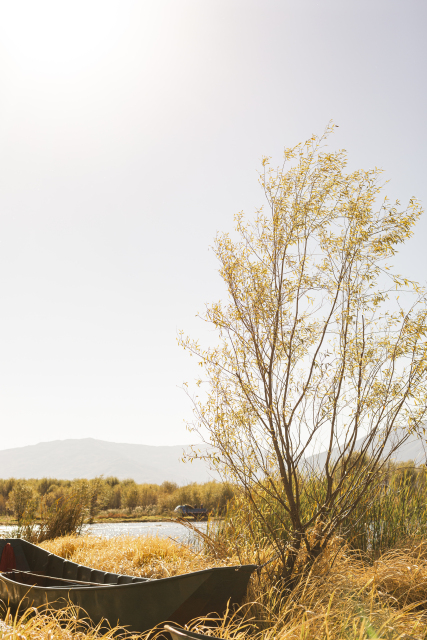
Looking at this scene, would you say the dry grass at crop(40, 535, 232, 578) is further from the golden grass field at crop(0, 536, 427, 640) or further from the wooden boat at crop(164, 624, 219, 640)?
the wooden boat at crop(164, 624, 219, 640)

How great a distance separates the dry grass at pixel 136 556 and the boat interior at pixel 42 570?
53 cm

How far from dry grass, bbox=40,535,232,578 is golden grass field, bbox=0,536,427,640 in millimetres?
12

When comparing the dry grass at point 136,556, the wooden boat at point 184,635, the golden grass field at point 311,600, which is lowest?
the dry grass at point 136,556

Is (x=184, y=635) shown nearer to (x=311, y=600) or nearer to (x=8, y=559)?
(x=311, y=600)

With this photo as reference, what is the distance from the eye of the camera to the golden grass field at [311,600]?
243cm

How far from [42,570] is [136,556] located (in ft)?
3.67

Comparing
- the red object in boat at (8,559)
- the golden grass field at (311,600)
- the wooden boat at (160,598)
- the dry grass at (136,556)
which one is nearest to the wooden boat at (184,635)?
the golden grass field at (311,600)

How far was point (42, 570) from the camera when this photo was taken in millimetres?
4875

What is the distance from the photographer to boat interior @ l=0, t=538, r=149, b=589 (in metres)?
4.04

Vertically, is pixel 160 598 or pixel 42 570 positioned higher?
pixel 160 598

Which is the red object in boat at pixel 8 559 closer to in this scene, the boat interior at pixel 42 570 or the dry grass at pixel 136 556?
the boat interior at pixel 42 570

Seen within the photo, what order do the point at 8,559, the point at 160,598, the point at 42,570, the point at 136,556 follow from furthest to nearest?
the point at 136,556
the point at 8,559
the point at 42,570
the point at 160,598

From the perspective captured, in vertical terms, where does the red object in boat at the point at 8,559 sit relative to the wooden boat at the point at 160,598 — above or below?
below

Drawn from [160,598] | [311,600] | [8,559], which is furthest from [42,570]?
[311,600]
